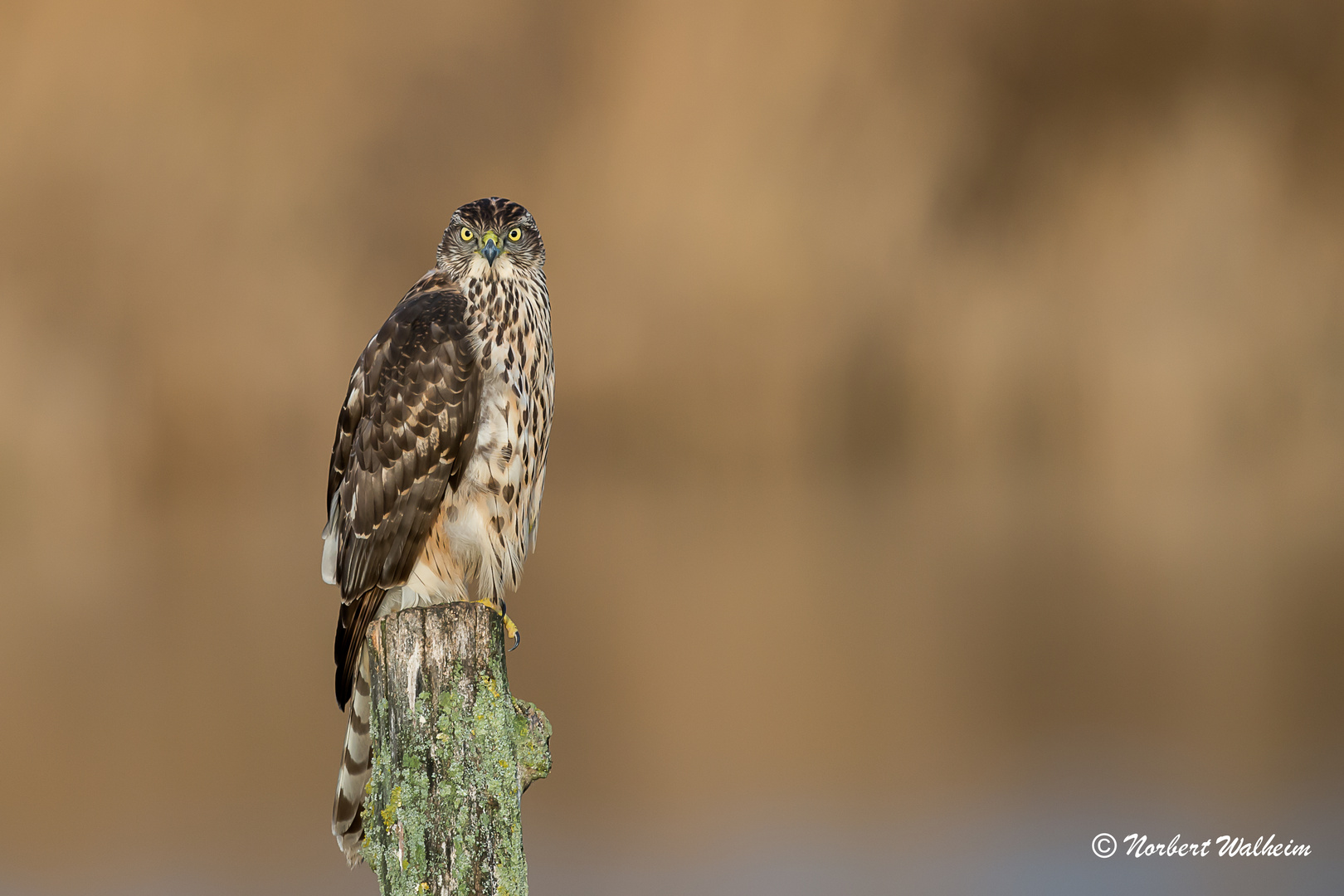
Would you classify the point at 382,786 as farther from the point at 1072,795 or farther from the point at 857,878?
the point at 1072,795

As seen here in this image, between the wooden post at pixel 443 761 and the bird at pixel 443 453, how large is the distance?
62 cm

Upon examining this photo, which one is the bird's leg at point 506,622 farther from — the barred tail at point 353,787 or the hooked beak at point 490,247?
the hooked beak at point 490,247

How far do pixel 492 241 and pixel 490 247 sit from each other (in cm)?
3

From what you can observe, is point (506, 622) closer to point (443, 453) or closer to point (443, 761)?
point (443, 453)

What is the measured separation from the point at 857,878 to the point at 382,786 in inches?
202

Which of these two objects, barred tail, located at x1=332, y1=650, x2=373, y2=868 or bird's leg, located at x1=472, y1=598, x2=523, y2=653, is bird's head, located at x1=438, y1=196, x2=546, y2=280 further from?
barred tail, located at x1=332, y1=650, x2=373, y2=868

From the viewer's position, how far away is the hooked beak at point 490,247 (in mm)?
4176

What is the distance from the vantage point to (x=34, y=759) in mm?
9641

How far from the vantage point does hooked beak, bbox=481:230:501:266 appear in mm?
4176

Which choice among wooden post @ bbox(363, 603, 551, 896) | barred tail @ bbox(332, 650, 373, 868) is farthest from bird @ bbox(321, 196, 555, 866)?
wooden post @ bbox(363, 603, 551, 896)

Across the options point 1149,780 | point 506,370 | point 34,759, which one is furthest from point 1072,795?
point 34,759

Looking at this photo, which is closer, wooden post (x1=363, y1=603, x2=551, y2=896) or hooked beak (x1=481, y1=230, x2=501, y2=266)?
wooden post (x1=363, y1=603, x2=551, y2=896)

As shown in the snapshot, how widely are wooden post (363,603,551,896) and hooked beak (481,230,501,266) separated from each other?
4.98ft

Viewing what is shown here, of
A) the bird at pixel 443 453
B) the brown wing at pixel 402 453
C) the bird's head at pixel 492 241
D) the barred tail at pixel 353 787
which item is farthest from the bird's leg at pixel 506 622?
the bird's head at pixel 492 241
